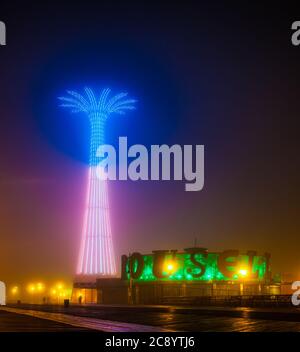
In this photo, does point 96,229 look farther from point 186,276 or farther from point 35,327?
point 35,327

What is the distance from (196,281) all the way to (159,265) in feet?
21.3

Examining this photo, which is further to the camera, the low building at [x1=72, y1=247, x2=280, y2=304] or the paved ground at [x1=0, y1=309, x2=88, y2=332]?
the low building at [x1=72, y1=247, x2=280, y2=304]

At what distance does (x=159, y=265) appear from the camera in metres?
90.8

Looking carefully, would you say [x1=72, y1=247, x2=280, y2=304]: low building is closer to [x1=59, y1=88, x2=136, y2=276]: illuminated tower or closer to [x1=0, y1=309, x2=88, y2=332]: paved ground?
[x1=59, y1=88, x2=136, y2=276]: illuminated tower

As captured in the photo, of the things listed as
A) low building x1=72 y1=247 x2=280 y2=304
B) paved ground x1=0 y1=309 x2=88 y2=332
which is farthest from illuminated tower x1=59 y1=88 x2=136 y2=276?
paved ground x1=0 y1=309 x2=88 y2=332

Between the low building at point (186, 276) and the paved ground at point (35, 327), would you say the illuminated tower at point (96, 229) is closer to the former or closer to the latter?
the low building at point (186, 276)

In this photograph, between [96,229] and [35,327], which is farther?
[96,229]

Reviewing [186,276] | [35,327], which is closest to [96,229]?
[186,276]

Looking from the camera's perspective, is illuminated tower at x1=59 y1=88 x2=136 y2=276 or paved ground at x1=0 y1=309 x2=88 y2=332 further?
illuminated tower at x1=59 y1=88 x2=136 y2=276

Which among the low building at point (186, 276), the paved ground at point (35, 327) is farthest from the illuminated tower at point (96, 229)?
the paved ground at point (35, 327)
